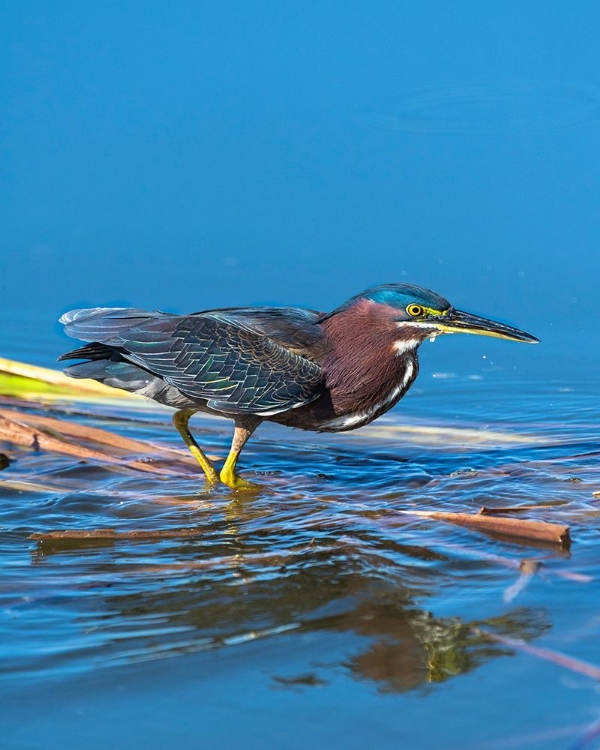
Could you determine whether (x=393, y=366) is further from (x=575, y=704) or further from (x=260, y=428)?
(x=575, y=704)

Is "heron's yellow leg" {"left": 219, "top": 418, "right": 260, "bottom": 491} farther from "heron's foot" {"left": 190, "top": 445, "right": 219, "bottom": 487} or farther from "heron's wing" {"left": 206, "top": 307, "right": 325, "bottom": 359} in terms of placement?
"heron's wing" {"left": 206, "top": 307, "right": 325, "bottom": 359}

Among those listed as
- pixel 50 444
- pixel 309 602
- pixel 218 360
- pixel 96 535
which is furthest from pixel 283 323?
pixel 309 602

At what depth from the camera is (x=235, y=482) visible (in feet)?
21.3

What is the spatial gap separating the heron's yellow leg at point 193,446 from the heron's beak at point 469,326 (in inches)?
62.6

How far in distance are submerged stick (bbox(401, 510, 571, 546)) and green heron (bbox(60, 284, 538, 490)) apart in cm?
119

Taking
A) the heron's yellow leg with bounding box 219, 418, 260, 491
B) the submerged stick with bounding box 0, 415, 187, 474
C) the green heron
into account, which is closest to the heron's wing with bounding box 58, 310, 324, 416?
the green heron

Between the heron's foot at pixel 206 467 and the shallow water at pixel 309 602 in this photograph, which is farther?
the heron's foot at pixel 206 467

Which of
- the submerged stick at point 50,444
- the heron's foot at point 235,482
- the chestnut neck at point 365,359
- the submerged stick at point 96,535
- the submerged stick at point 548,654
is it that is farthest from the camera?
the submerged stick at point 50,444

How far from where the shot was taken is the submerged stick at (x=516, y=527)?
197 inches

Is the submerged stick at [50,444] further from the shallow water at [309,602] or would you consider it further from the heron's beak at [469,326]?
the heron's beak at [469,326]

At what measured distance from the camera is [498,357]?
8930 mm

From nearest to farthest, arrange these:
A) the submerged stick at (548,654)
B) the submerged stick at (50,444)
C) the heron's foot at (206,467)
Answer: the submerged stick at (548,654), the heron's foot at (206,467), the submerged stick at (50,444)

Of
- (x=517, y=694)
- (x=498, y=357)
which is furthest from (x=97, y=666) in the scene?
(x=498, y=357)

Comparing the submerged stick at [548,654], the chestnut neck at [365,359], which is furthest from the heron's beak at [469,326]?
the submerged stick at [548,654]
